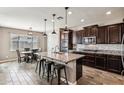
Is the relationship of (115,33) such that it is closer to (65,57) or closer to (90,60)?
(90,60)

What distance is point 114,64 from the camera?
13.6 ft

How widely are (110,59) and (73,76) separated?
2253 mm

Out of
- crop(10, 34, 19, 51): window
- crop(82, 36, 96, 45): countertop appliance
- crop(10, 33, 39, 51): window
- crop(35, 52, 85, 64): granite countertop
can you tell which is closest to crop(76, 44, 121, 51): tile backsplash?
crop(82, 36, 96, 45): countertop appliance

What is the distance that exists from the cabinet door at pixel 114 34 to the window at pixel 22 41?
6.52 m

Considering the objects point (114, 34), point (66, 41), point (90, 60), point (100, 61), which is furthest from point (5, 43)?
point (114, 34)

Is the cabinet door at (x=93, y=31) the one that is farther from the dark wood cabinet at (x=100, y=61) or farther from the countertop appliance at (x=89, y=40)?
the dark wood cabinet at (x=100, y=61)

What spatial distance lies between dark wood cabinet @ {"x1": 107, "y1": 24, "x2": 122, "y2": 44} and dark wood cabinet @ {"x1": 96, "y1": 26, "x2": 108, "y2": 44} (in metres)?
0.20

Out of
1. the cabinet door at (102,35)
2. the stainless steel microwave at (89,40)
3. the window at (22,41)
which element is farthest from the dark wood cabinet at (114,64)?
the window at (22,41)

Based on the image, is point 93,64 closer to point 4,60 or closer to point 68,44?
point 68,44

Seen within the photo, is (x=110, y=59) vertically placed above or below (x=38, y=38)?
below

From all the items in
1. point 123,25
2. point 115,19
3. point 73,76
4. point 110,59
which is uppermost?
point 115,19

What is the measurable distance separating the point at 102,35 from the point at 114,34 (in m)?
0.60
